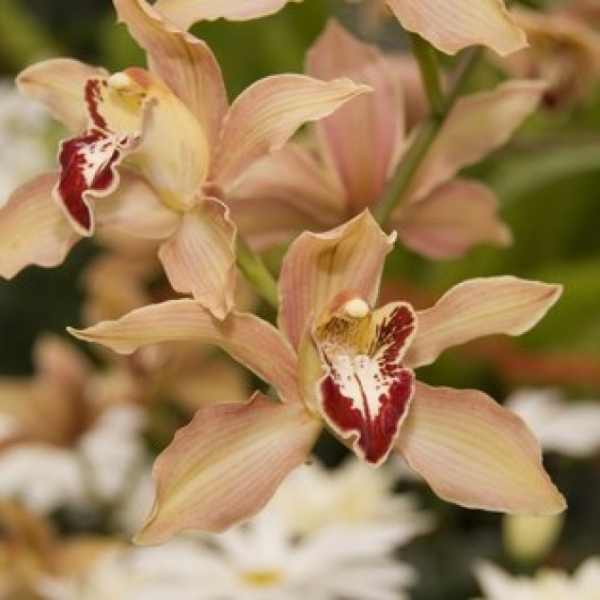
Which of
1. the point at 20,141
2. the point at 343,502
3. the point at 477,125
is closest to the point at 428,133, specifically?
the point at 477,125

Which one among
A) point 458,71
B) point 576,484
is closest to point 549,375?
point 576,484

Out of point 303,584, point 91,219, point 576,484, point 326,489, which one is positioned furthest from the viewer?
point 576,484

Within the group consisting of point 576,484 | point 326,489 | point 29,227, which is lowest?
point 576,484

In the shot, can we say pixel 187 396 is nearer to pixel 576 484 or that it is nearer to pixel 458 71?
pixel 576 484

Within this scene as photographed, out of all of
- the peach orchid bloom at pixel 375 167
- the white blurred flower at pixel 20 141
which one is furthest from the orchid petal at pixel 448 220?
the white blurred flower at pixel 20 141

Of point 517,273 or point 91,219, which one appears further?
point 517,273

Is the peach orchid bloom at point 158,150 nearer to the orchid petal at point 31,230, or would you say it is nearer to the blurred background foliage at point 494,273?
the orchid petal at point 31,230

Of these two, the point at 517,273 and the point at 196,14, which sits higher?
the point at 196,14

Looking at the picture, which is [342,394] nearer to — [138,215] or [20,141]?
[138,215]
